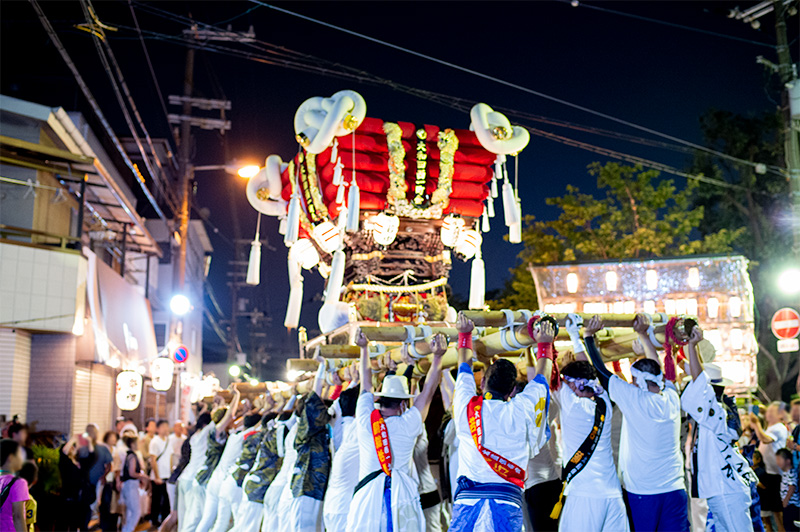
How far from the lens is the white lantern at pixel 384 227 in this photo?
12.7 m

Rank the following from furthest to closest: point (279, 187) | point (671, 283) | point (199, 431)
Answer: point (671, 283), point (279, 187), point (199, 431)

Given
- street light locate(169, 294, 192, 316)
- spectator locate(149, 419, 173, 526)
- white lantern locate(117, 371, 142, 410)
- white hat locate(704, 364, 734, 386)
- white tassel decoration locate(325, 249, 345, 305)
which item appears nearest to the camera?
white hat locate(704, 364, 734, 386)

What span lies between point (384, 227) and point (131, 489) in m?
5.88

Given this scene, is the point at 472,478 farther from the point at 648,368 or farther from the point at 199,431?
the point at 199,431

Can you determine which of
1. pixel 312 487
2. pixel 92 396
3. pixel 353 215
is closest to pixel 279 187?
pixel 353 215

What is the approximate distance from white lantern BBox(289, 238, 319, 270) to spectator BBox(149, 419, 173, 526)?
14.1ft

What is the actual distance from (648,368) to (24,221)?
13.8m

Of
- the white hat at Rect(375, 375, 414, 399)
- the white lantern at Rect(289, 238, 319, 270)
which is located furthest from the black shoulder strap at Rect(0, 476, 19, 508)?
the white lantern at Rect(289, 238, 319, 270)

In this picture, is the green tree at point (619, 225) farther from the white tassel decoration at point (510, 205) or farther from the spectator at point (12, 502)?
the spectator at point (12, 502)

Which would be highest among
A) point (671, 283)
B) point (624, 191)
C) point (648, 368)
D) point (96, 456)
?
point (624, 191)

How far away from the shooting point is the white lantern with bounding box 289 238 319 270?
14060mm

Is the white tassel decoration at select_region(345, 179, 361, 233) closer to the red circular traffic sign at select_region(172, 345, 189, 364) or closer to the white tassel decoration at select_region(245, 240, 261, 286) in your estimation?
the white tassel decoration at select_region(245, 240, 261, 286)

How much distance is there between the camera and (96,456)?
11914 millimetres

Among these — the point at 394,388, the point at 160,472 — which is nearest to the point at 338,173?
the point at 160,472
